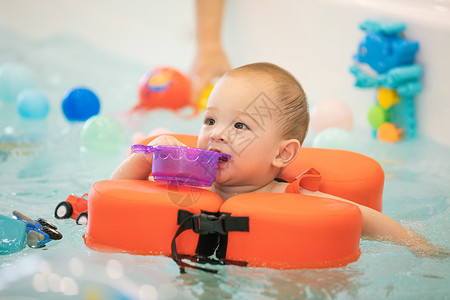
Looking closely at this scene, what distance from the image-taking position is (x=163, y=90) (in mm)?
4105

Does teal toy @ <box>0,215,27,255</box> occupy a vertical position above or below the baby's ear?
below

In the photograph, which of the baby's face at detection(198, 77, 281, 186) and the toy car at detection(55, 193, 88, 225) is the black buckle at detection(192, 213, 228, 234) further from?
Result: the toy car at detection(55, 193, 88, 225)

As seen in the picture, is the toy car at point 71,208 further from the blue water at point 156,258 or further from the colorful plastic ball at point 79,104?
the colorful plastic ball at point 79,104

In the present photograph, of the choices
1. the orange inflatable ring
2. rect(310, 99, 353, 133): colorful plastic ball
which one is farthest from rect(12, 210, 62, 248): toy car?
rect(310, 99, 353, 133): colorful plastic ball

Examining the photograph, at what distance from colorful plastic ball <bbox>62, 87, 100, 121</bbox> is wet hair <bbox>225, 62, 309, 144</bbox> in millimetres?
2167

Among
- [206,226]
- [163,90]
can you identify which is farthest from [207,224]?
[163,90]

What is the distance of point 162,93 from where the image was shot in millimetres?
4109

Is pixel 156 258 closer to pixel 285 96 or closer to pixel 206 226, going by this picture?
pixel 206 226

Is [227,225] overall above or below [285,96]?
below

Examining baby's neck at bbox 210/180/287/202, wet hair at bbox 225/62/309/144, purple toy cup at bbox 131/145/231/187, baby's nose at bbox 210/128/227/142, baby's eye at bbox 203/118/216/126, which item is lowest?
baby's neck at bbox 210/180/287/202

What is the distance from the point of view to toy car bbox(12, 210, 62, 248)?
70.6 inches

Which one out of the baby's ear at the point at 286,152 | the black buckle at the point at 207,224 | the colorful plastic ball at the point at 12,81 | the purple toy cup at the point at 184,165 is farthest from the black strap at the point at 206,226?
the colorful plastic ball at the point at 12,81

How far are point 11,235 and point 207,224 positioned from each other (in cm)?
60

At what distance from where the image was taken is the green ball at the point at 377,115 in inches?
141
